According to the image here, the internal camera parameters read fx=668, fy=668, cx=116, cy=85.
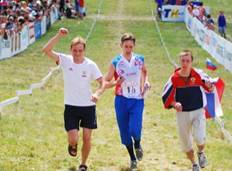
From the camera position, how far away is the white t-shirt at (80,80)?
9453 mm

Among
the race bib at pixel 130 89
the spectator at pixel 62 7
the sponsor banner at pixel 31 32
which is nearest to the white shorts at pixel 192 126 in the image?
the race bib at pixel 130 89

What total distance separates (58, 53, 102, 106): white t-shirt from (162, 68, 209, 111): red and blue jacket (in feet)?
3.51

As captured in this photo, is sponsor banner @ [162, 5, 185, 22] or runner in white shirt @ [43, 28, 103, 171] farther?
sponsor banner @ [162, 5, 185, 22]

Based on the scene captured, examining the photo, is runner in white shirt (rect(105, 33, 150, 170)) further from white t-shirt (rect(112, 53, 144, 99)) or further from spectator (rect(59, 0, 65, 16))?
spectator (rect(59, 0, 65, 16))

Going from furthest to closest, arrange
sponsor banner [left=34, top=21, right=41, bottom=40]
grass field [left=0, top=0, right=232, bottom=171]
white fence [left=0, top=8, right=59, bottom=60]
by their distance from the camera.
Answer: sponsor banner [left=34, top=21, right=41, bottom=40] < white fence [left=0, top=8, right=59, bottom=60] < grass field [left=0, top=0, right=232, bottom=171]

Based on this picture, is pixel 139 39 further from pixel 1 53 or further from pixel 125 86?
pixel 125 86

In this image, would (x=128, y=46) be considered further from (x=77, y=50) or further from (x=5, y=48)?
(x=5, y=48)

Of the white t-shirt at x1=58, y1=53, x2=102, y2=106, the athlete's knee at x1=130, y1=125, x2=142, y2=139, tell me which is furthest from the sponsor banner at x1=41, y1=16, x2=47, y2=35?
the white t-shirt at x1=58, y1=53, x2=102, y2=106

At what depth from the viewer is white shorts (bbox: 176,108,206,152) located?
955cm

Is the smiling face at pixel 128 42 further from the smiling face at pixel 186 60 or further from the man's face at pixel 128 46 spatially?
the smiling face at pixel 186 60

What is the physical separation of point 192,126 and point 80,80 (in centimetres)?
175

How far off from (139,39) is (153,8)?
65.4 feet

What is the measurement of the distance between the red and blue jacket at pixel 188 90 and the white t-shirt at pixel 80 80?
3.51ft

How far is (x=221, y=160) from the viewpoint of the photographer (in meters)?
11.3
